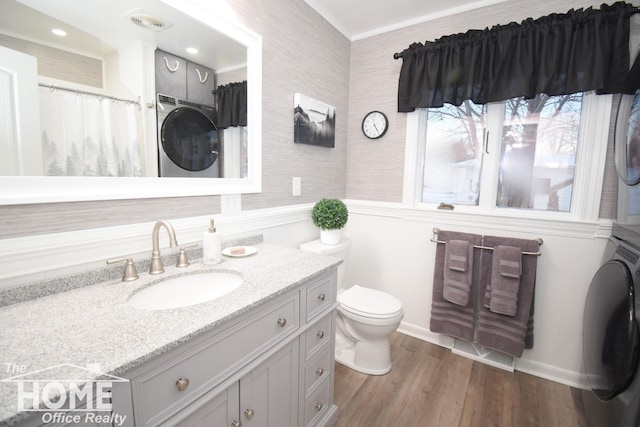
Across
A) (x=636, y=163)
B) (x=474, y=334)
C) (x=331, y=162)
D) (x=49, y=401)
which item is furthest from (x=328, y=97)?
(x=49, y=401)

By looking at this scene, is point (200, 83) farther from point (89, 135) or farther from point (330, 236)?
point (330, 236)

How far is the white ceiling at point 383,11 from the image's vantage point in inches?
78.7

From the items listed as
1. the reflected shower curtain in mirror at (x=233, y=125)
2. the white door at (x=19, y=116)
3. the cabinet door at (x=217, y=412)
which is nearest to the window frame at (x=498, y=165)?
the reflected shower curtain in mirror at (x=233, y=125)

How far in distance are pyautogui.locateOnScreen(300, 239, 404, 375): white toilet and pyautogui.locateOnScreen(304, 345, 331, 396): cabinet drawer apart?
436 millimetres

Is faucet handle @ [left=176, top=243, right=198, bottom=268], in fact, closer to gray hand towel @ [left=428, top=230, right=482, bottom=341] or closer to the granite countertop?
the granite countertop

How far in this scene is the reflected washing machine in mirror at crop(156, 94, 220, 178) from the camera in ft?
4.22

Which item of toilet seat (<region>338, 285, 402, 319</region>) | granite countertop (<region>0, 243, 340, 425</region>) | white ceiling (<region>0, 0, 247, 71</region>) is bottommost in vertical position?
toilet seat (<region>338, 285, 402, 319</region>)

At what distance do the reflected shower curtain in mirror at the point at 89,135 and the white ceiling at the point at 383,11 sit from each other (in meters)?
1.54

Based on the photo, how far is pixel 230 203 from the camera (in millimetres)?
1587

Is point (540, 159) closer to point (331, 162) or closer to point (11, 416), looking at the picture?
point (331, 162)

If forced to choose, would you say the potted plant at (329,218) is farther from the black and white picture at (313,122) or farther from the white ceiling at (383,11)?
the white ceiling at (383,11)

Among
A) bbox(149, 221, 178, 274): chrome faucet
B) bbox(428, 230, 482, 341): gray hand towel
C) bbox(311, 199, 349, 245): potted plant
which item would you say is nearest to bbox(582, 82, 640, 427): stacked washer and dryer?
bbox(428, 230, 482, 341): gray hand towel

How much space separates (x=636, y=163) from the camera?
54.0 inches

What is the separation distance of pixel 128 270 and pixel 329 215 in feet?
4.15
